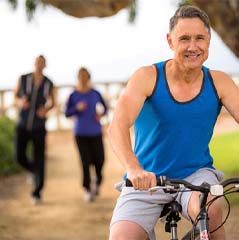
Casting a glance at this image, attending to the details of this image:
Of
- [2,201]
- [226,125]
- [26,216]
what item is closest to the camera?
[26,216]

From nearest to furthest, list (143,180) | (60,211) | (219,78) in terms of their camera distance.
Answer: (143,180), (219,78), (60,211)

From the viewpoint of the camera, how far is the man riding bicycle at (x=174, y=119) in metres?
3.68

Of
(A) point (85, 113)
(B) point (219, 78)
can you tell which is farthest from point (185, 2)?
(B) point (219, 78)

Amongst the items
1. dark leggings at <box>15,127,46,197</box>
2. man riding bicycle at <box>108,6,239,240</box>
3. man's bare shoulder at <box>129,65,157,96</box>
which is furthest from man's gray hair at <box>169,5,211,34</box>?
dark leggings at <box>15,127,46,197</box>

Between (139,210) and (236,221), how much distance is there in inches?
203

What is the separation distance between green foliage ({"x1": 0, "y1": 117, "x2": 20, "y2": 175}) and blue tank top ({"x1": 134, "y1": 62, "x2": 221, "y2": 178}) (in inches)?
388

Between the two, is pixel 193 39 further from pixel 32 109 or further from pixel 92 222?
pixel 32 109

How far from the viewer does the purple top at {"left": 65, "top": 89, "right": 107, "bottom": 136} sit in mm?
10219

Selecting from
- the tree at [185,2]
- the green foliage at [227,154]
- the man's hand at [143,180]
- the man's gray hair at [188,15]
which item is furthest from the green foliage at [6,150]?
the man's hand at [143,180]

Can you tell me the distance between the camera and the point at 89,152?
408 inches

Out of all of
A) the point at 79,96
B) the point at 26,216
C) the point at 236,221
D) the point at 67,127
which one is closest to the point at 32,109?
the point at 79,96

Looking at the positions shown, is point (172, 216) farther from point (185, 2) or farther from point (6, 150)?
point (6, 150)

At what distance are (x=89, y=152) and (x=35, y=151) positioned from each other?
671 millimetres

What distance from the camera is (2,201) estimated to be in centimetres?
1107
